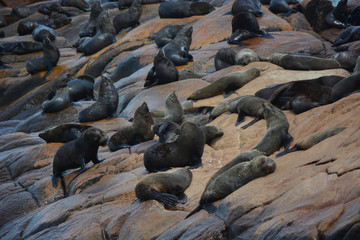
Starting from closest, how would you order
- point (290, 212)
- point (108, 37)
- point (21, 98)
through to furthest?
1. point (290, 212)
2. point (21, 98)
3. point (108, 37)

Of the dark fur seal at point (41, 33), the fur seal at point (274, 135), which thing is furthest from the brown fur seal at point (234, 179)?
the dark fur seal at point (41, 33)

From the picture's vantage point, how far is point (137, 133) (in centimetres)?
957

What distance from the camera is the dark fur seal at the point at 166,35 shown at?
17500mm

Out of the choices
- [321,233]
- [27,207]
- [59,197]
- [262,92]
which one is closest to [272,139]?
[262,92]

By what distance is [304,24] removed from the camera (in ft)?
65.5

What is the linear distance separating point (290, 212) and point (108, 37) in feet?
60.1

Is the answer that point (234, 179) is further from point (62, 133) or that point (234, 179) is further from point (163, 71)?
point (163, 71)

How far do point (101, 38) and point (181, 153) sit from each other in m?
14.9

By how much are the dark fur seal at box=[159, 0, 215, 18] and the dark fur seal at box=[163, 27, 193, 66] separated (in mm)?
4256

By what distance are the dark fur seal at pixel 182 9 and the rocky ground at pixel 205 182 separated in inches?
197

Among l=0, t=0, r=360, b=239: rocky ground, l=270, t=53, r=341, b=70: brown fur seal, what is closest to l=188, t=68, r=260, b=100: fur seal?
l=0, t=0, r=360, b=239: rocky ground

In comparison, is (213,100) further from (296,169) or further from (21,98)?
(21,98)

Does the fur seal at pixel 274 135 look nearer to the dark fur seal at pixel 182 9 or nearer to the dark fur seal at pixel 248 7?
the dark fur seal at pixel 248 7

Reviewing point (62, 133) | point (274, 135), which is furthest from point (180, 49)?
point (274, 135)
